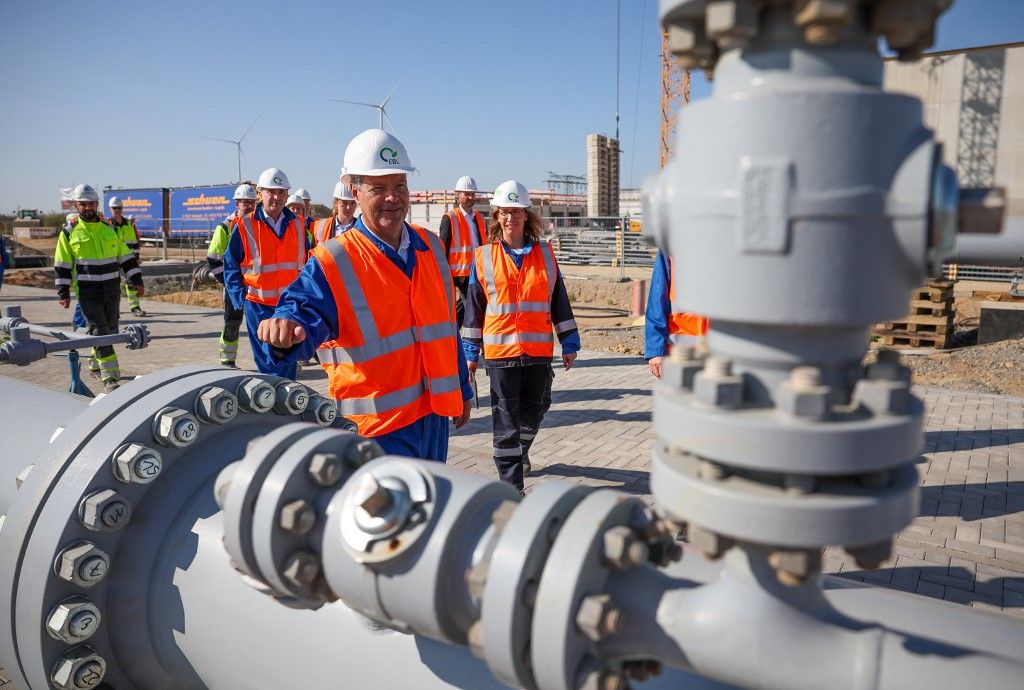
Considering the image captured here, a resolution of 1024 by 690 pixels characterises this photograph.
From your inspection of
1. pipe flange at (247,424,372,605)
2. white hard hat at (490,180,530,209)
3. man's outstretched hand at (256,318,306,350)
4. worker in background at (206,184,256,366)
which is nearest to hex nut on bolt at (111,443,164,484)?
pipe flange at (247,424,372,605)

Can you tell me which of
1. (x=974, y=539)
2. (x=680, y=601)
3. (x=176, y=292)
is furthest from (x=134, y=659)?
(x=176, y=292)

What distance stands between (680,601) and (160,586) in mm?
1066

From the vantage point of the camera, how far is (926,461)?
4.90 metres

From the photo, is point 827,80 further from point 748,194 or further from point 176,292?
point 176,292

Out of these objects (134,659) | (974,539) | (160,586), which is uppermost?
(160,586)

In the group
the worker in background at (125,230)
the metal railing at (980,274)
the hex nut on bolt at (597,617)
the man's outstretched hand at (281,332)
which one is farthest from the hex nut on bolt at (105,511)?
the metal railing at (980,274)

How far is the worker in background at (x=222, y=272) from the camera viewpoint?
7625 millimetres

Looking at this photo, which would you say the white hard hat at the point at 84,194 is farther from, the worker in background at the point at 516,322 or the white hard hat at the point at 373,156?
the white hard hat at the point at 373,156

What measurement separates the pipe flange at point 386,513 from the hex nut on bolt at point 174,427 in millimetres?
532

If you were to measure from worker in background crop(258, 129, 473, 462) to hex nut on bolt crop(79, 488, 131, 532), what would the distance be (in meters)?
1.03

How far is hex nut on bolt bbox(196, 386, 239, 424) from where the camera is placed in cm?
150

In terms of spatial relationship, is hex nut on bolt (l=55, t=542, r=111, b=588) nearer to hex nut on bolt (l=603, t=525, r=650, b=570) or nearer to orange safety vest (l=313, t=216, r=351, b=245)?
hex nut on bolt (l=603, t=525, r=650, b=570)

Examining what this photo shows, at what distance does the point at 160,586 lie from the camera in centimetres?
149

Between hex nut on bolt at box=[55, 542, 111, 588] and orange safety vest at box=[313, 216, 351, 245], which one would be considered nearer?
hex nut on bolt at box=[55, 542, 111, 588]
